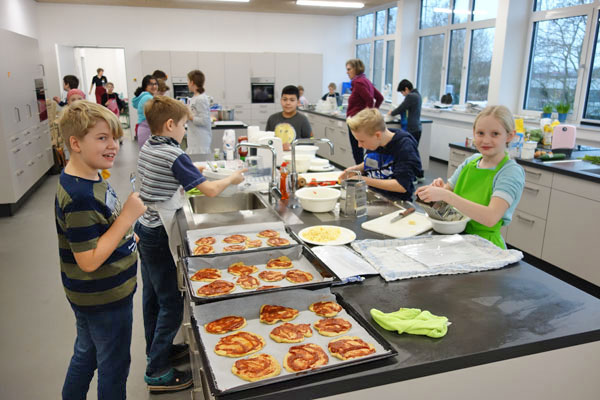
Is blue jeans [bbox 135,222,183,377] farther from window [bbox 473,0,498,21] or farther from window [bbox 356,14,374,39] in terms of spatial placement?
window [bbox 356,14,374,39]

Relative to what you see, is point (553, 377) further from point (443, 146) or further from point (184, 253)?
point (443, 146)

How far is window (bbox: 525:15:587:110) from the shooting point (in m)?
5.29

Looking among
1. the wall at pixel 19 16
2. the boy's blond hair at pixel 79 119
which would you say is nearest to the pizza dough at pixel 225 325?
the boy's blond hair at pixel 79 119

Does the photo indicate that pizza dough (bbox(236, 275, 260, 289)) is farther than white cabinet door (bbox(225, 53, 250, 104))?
No

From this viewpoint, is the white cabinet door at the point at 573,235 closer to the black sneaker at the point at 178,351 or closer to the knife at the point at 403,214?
the knife at the point at 403,214

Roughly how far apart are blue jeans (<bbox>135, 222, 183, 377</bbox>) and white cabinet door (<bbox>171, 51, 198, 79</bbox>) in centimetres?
812

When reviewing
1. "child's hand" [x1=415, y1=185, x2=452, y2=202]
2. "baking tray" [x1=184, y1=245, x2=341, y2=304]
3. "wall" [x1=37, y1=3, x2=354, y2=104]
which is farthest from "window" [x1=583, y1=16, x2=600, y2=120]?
"wall" [x1=37, y1=3, x2=354, y2=104]

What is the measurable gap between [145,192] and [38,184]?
4.89 m

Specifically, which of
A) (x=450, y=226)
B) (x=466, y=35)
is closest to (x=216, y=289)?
(x=450, y=226)

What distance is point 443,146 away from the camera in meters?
7.45

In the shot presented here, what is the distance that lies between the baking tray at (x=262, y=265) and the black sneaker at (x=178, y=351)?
102 centimetres

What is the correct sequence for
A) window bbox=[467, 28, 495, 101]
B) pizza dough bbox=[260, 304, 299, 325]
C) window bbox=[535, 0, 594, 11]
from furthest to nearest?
window bbox=[467, 28, 495, 101] → window bbox=[535, 0, 594, 11] → pizza dough bbox=[260, 304, 299, 325]

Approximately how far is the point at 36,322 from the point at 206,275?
1.89 metres

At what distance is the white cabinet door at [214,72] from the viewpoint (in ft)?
31.2
